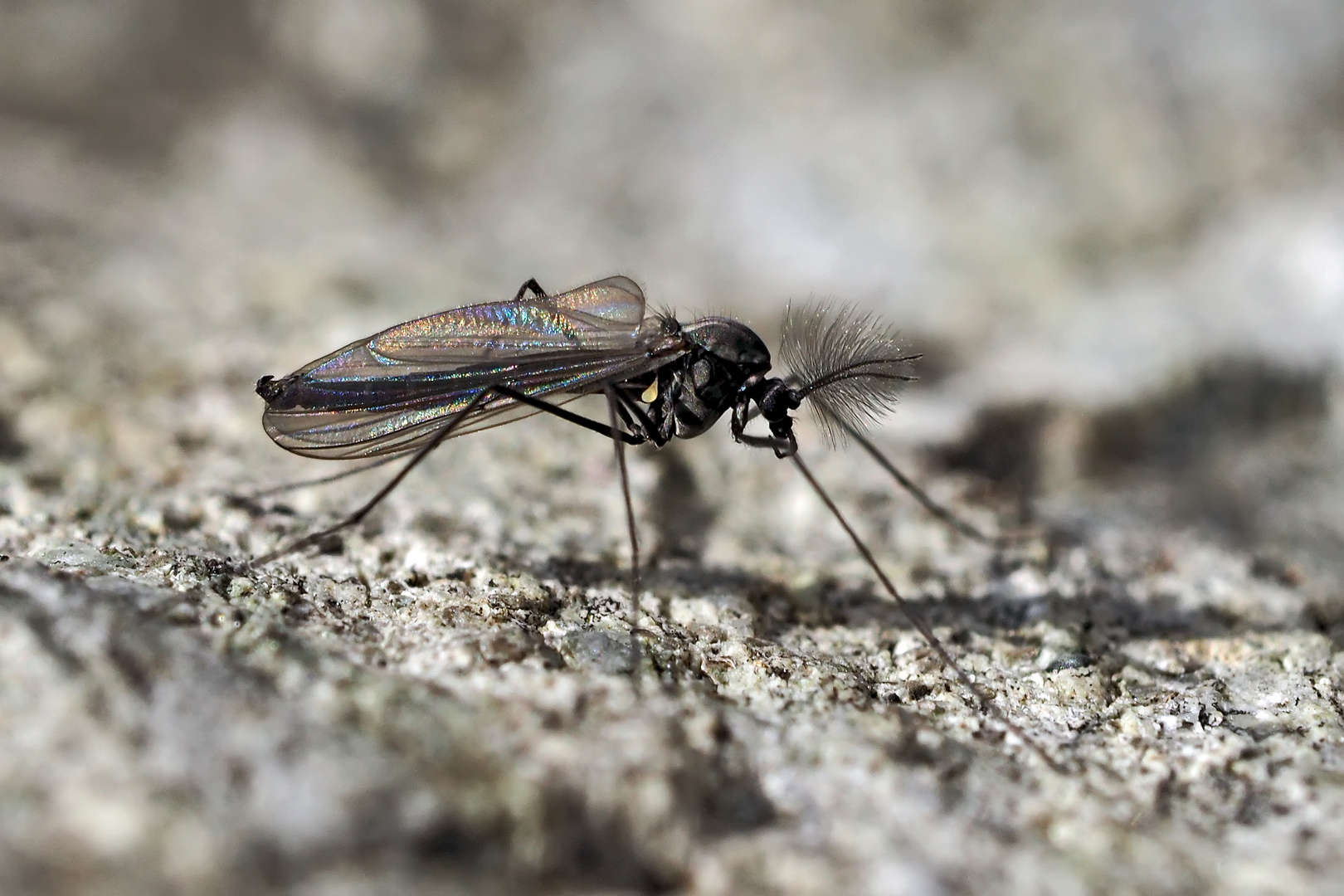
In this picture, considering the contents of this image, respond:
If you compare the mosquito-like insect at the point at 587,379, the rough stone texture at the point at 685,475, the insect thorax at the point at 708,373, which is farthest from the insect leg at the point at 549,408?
the rough stone texture at the point at 685,475

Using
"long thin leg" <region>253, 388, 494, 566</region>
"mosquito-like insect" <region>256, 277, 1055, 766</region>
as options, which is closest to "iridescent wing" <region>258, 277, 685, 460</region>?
"mosquito-like insect" <region>256, 277, 1055, 766</region>

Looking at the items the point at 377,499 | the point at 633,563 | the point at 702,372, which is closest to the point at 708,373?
the point at 702,372

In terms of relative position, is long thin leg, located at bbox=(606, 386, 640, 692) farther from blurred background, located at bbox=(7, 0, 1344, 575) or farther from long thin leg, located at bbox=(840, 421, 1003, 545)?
blurred background, located at bbox=(7, 0, 1344, 575)

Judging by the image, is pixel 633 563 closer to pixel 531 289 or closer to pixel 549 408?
pixel 549 408

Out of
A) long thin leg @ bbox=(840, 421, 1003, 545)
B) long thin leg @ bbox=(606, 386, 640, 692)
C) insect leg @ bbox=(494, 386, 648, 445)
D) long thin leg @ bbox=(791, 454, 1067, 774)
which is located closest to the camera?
long thin leg @ bbox=(791, 454, 1067, 774)

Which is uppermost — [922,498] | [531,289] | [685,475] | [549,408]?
[531,289]

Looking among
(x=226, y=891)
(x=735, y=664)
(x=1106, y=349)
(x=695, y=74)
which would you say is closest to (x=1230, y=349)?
(x=1106, y=349)

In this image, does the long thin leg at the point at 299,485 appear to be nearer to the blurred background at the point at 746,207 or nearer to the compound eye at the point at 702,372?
the blurred background at the point at 746,207
